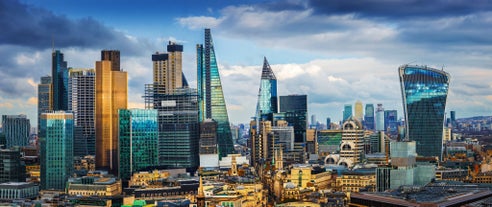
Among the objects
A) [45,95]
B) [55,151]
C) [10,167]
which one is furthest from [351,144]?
[45,95]

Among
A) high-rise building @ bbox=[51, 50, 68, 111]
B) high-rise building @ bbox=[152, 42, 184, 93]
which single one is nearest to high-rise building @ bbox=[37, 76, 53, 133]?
high-rise building @ bbox=[51, 50, 68, 111]

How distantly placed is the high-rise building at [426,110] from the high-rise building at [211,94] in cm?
4371

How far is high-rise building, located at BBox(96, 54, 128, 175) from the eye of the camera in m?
155

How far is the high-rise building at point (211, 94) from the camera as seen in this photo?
16875 cm

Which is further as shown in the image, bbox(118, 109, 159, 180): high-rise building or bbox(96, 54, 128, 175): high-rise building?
bbox(96, 54, 128, 175): high-rise building

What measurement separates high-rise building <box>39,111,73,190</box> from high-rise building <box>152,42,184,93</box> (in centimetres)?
4216

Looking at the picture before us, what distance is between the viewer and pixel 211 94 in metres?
176

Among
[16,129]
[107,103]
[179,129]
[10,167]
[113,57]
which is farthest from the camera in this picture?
[16,129]

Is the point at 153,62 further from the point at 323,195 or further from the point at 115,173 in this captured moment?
the point at 323,195

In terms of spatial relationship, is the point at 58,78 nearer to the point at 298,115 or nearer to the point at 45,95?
the point at 45,95

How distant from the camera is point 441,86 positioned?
14175 centimetres

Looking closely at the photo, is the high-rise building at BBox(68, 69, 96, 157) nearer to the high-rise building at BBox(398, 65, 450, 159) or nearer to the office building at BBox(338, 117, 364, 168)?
the office building at BBox(338, 117, 364, 168)

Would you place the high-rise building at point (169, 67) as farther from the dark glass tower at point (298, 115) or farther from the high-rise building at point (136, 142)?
the dark glass tower at point (298, 115)

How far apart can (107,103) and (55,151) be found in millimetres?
39654
